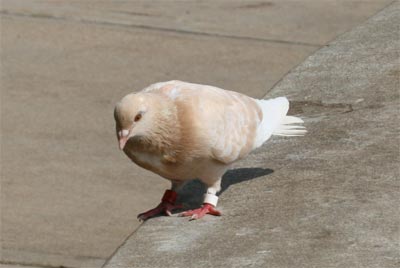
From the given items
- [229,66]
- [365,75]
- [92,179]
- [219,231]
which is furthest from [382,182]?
[229,66]

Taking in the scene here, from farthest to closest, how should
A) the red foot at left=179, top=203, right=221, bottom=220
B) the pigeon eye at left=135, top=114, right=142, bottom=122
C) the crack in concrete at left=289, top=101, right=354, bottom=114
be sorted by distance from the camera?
the crack in concrete at left=289, top=101, right=354, bottom=114 < the red foot at left=179, top=203, right=221, bottom=220 < the pigeon eye at left=135, top=114, right=142, bottom=122

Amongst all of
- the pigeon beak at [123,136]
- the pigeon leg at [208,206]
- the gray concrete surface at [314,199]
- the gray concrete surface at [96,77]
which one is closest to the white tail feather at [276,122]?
the gray concrete surface at [314,199]

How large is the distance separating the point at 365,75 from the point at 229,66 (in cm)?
459

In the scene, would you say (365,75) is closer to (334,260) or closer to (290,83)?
(290,83)

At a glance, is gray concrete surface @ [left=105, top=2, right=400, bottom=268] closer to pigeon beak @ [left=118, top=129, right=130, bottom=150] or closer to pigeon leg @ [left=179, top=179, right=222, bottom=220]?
pigeon leg @ [left=179, top=179, right=222, bottom=220]

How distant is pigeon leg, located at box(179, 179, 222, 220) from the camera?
5.04m

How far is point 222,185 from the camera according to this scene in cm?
544

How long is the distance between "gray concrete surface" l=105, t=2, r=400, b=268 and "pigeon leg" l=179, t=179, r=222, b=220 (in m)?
0.03

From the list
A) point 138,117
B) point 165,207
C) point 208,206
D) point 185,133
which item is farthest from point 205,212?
point 138,117

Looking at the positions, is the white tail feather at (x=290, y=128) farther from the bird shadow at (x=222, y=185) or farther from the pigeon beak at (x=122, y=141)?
the pigeon beak at (x=122, y=141)

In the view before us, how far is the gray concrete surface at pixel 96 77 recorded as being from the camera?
7836mm

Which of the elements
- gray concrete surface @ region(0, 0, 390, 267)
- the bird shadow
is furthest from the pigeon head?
gray concrete surface @ region(0, 0, 390, 267)

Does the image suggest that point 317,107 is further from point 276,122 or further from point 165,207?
point 165,207

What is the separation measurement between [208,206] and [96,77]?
5.99 metres
